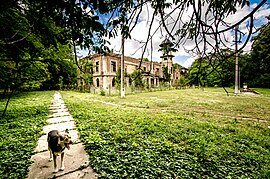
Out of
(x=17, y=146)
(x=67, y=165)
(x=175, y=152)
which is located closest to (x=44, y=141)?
(x=17, y=146)

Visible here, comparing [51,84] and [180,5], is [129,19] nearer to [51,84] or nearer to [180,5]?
[180,5]

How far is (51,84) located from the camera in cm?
2362

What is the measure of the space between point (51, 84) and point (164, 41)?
25482mm

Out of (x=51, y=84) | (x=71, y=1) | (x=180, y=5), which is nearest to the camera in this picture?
(x=71, y=1)

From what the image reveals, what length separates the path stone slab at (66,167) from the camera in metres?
2.07

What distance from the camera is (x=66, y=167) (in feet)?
7.37

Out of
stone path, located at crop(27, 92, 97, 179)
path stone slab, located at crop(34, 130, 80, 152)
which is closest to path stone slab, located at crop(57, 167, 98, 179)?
stone path, located at crop(27, 92, 97, 179)

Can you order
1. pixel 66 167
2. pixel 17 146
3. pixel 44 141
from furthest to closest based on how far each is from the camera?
pixel 44 141
pixel 17 146
pixel 66 167

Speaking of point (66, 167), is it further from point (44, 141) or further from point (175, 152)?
point (175, 152)

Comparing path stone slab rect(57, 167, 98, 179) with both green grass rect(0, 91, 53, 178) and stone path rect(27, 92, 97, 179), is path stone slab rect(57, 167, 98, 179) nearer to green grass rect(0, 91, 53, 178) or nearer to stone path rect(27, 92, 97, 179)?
stone path rect(27, 92, 97, 179)

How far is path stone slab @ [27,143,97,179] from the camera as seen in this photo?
6.78 feet

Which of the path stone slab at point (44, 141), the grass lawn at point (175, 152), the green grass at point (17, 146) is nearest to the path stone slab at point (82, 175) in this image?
the grass lawn at point (175, 152)

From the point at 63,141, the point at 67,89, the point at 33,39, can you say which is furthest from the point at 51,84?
the point at 63,141

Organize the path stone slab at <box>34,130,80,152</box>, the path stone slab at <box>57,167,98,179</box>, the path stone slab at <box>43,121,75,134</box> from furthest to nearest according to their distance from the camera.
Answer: the path stone slab at <box>43,121,75,134</box> → the path stone slab at <box>34,130,80,152</box> → the path stone slab at <box>57,167,98,179</box>
